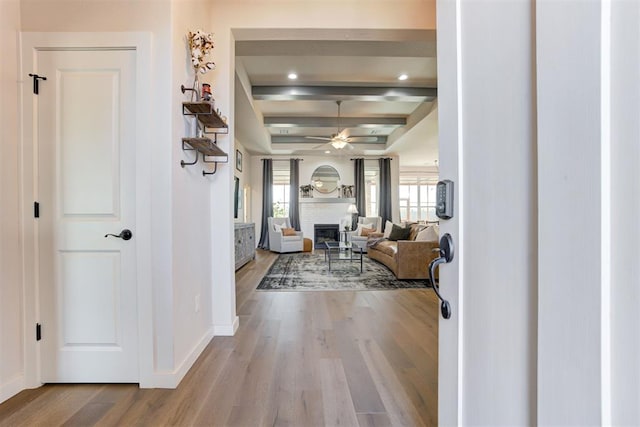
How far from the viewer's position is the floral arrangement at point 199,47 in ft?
6.66

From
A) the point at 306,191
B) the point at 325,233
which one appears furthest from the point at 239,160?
the point at 325,233

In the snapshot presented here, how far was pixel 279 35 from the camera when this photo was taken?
Result: 2.62 meters

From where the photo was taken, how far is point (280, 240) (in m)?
7.37

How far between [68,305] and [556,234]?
2461 millimetres

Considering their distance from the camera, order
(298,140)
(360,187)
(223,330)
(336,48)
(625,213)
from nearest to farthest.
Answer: (625,213)
(223,330)
(336,48)
(298,140)
(360,187)

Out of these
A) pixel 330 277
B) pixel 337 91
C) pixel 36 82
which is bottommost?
pixel 330 277

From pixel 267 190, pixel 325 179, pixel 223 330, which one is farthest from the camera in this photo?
pixel 325 179

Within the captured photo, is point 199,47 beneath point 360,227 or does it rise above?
above

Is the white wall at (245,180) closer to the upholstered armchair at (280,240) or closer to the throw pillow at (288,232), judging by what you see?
the upholstered armchair at (280,240)

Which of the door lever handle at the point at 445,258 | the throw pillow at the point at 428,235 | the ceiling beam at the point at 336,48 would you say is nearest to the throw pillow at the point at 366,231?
the throw pillow at the point at 428,235

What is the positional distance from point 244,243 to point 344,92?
347cm

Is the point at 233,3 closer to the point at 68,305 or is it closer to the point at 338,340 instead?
the point at 68,305

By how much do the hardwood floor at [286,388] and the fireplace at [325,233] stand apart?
19.3ft

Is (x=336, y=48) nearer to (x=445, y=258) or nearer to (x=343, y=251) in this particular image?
(x=445, y=258)
